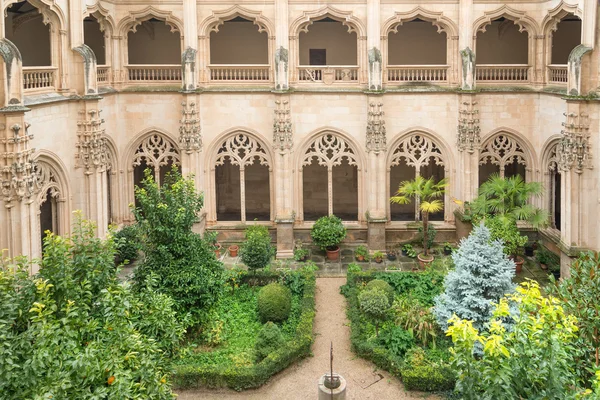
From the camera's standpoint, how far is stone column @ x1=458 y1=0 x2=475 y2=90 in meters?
24.2

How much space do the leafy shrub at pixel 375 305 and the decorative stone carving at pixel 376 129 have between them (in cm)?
832

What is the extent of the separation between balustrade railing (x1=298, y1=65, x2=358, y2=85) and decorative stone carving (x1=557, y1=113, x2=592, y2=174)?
348 inches

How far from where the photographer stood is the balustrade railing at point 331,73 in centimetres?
2505

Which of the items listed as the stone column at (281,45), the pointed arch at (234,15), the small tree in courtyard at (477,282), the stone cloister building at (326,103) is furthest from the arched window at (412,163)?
the small tree in courtyard at (477,282)

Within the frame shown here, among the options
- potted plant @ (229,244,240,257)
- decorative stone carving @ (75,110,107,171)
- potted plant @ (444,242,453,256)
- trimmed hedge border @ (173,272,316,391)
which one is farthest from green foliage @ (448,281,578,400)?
potted plant @ (229,244,240,257)

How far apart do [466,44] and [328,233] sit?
9.02 meters

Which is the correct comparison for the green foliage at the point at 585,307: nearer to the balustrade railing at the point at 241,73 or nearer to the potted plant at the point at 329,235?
the potted plant at the point at 329,235

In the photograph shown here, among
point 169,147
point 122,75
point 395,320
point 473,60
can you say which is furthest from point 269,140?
point 395,320

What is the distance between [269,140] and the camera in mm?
25391

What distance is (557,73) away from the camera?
2394cm

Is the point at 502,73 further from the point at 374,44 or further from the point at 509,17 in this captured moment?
the point at 374,44


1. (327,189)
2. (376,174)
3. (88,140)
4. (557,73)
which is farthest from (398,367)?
(327,189)

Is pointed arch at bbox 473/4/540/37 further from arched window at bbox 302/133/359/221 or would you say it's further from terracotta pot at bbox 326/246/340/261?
terracotta pot at bbox 326/246/340/261

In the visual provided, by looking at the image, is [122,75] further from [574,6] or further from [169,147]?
[574,6]
